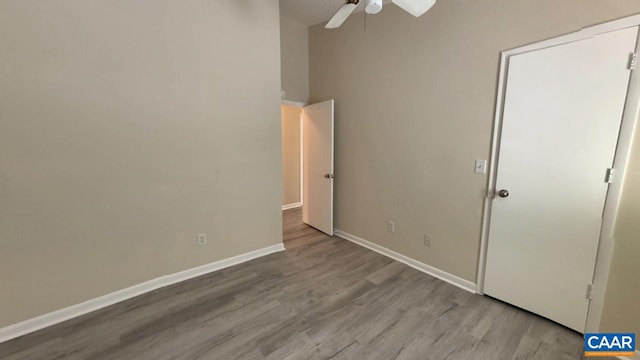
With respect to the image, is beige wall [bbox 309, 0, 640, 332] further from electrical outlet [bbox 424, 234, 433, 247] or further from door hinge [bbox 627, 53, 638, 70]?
door hinge [bbox 627, 53, 638, 70]

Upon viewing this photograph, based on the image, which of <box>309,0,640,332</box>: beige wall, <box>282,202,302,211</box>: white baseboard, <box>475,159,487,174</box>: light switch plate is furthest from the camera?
<box>282,202,302,211</box>: white baseboard

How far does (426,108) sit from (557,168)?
1.14 metres

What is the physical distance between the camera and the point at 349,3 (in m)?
1.56

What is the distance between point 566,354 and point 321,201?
278 centimetres

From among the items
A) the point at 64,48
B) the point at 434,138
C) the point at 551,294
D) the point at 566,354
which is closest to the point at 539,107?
the point at 434,138

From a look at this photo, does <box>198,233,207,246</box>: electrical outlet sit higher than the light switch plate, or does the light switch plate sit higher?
the light switch plate

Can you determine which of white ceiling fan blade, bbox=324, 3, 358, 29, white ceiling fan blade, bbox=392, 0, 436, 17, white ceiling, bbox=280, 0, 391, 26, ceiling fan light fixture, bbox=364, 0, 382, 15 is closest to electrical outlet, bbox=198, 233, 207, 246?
white ceiling fan blade, bbox=324, 3, 358, 29

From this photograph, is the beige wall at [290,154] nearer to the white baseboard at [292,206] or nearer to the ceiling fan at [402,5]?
the white baseboard at [292,206]

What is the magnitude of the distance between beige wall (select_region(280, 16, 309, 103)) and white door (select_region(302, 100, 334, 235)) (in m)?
0.29

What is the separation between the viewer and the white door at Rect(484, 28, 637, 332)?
5.33 ft

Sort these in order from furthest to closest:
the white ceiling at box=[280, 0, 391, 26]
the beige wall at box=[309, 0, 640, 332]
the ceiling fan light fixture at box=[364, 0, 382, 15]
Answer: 1. the white ceiling at box=[280, 0, 391, 26]
2. the beige wall at box=[309, 0, 640, 332]
3. the ceiling fan light fixture at box=[364, 0, 382, 15]

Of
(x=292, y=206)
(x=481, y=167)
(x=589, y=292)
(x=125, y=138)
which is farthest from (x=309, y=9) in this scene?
(x=589, y=292)

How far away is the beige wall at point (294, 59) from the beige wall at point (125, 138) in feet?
2.45

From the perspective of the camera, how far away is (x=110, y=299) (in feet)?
7.00
